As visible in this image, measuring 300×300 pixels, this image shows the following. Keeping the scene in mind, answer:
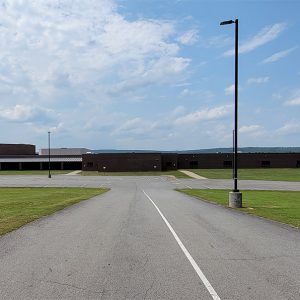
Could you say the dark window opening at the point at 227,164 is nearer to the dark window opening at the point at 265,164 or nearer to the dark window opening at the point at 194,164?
the dark window opening at the point at 194,164

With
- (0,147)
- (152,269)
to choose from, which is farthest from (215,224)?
(0,147)

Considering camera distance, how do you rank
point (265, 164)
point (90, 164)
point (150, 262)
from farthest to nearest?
point (265, 164)
point (90, 164)
point (150, 262)

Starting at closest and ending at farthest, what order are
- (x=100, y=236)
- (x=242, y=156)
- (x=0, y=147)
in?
(x=100, y=236) → (x=242, y=156) → (x=0, y=147)

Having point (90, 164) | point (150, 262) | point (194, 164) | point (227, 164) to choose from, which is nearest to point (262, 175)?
point (227, 164)

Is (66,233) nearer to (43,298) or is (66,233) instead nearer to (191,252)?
(191,252)

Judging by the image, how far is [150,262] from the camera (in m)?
8.38

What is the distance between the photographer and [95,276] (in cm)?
724

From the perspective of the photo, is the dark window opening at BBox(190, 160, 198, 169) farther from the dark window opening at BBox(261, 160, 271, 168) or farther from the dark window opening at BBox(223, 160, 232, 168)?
the dark window opening at BBox(261, 160, 271, 168)

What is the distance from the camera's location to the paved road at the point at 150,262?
6402mm

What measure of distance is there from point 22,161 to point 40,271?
110 meters

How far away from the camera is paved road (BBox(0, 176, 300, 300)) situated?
640cm

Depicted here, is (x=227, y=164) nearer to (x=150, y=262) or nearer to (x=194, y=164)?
(x=194, y=164)

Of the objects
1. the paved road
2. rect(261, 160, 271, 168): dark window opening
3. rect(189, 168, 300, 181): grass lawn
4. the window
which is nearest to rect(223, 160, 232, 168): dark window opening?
rect(261, 160, 271, 168): dark window opening

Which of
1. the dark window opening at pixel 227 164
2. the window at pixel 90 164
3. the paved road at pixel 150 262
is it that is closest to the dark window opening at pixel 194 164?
the dark window opening at pixel 227 164
